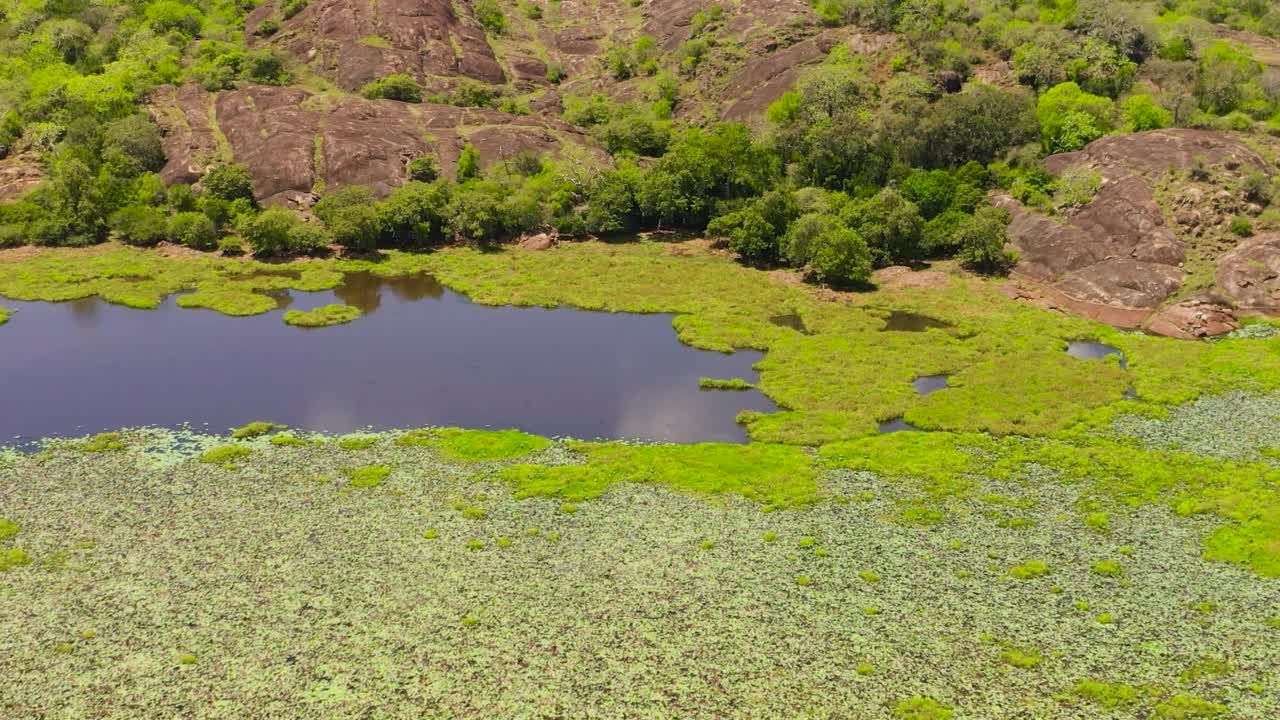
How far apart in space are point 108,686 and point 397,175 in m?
116

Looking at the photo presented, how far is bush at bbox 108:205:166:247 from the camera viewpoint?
4897 inches

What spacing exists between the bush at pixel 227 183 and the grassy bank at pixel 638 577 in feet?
257

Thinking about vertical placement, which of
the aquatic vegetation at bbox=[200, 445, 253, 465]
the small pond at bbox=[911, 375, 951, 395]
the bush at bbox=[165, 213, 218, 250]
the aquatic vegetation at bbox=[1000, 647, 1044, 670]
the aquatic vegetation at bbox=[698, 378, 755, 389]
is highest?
the bush at bbox=[165, 213, 218, 250]

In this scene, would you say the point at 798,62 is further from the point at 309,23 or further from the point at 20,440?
the point at 20,440

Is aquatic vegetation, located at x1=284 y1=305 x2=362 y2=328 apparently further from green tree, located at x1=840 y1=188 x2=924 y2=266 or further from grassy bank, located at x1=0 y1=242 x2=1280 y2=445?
green tree, located at x1=840 y1=188 x2=924 y2=266

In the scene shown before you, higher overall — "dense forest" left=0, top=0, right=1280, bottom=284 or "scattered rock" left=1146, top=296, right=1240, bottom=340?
"dense forest" left=0, top=0, right=1280, bottom=284

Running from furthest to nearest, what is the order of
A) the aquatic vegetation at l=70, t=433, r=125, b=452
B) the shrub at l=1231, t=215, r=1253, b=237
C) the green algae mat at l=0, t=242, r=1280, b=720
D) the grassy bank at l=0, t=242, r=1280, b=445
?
the shrub at l=1231, t=215, r=1253, b=237 → the grassy bank at l=0, t=242, r=1280, b=445 → the aquatic vegetation at l=70, t=433, r=125, b=452 → the green algae mat at l=0, t=242, r=1280, b=720

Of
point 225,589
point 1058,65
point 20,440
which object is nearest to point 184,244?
point 20,440

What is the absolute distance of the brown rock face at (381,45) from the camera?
183625mm

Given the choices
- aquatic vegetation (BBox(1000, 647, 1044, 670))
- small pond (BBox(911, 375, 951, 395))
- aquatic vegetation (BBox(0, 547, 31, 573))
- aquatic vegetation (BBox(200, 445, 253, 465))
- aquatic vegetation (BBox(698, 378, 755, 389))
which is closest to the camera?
aquatic vegetation (BBox(1000, 647, 1044, 670))

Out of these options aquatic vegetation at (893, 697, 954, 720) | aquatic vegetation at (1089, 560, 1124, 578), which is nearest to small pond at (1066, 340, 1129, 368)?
aquatic vegetation at (1089, 560, 1124, 578)

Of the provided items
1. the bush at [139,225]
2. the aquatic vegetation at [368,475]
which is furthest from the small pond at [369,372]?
the bush at [139,225]

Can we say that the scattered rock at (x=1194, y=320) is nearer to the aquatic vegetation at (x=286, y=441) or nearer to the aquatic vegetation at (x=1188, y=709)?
the aquatic vegetation at (x=1188, y=709)

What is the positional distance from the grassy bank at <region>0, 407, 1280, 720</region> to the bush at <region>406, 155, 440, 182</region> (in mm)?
84621
